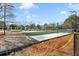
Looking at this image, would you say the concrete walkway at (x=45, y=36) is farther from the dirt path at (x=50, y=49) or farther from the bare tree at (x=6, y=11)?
the bare tree at (x=6, y=11)

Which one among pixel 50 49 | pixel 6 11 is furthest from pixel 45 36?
pixel 6 11

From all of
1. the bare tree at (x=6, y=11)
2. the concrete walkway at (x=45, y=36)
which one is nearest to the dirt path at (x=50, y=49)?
the concrete walkway at (x=45, y=36)

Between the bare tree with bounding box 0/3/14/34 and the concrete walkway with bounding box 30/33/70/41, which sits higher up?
the bare tree with bounding box 0/3/14/34

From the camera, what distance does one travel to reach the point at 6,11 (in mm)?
3312

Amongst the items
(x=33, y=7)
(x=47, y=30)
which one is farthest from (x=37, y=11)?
(x=47, y=30)

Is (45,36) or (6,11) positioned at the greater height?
(6,11)

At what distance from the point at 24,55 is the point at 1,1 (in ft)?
2.57

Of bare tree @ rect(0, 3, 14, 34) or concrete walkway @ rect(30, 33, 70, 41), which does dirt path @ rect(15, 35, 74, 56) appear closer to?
concrete walkway @ rect(30, 33, 70, 41)

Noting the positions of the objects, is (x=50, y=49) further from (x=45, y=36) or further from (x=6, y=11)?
(x=6, y=11)

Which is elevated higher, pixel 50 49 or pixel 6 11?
pixel 6 11

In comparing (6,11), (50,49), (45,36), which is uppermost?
(6,11)

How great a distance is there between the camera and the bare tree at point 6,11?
330 centimetres

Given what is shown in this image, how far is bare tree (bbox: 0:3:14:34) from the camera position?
3.30m

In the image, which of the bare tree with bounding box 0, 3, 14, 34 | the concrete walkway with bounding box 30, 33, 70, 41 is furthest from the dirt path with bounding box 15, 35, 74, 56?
the bare tree with bounding box 0, 3, 14, 34
